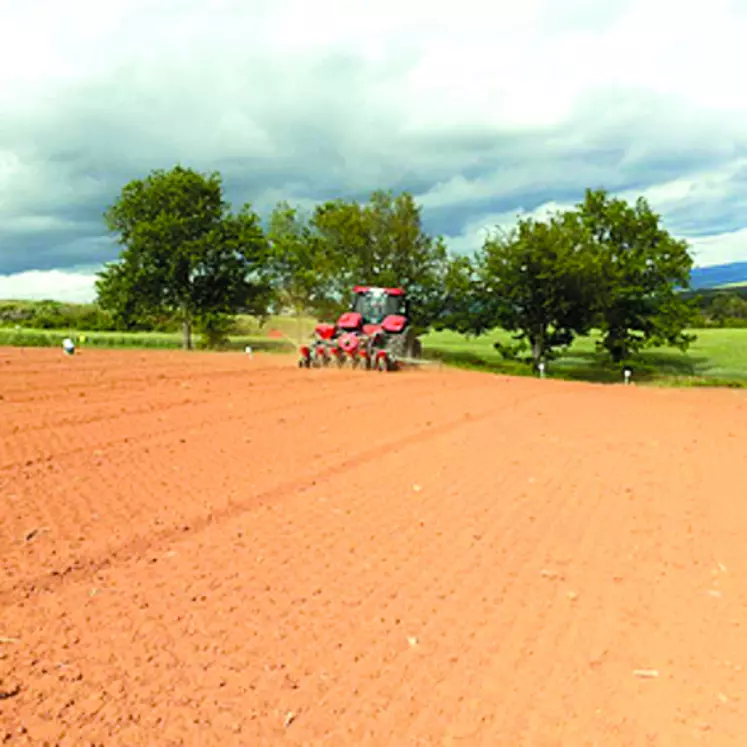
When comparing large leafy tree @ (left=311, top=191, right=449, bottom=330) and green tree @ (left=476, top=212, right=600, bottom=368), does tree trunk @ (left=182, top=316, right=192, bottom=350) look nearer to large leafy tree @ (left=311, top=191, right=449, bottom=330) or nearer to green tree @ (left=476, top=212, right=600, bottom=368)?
large leafy tree @ (left=311, top=191, right=449, bottom=330)

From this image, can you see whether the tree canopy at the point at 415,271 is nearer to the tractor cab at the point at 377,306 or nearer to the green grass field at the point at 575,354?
the green grass field at the point at 575,354

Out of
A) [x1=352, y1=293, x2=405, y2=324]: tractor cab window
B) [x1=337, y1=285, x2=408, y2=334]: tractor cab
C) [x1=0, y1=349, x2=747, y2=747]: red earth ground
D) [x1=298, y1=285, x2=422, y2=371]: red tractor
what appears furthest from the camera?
[x1=352, y1=293, x2=405, y2=324]: tractor cab window

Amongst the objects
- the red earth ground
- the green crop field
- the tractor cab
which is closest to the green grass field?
the green crop field

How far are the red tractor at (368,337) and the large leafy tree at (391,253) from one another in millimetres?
15268

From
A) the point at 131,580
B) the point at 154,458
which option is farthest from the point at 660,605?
the point at 154,458

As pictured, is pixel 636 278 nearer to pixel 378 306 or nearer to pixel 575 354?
pixel 575 354

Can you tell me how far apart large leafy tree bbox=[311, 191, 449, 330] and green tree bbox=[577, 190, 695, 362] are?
9.34m

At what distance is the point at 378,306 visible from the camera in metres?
21.8

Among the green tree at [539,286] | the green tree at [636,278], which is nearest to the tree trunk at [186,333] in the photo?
the green tree at [539,286]

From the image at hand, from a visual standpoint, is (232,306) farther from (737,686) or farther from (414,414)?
(737,686)

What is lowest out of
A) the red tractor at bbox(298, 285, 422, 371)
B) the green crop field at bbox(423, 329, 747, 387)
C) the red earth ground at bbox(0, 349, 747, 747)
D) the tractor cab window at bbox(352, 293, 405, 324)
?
the green crop field at bbox(423, 329, 747, 387)

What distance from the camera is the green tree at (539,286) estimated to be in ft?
114

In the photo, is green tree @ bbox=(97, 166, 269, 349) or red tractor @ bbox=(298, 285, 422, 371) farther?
green tree @ bbox=(97, 166, 269, 349)

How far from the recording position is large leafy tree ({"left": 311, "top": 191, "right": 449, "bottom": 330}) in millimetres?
37438
